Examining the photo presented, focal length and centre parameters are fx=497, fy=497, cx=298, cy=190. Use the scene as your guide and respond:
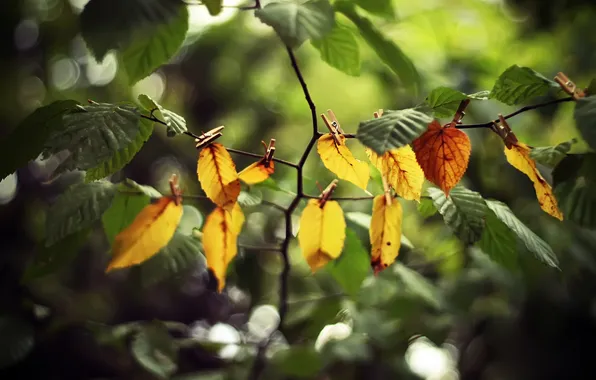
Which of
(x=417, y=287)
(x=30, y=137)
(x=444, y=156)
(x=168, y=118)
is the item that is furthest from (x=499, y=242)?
(x=30, y=137)

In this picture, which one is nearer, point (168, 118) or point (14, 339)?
point (168, 118)

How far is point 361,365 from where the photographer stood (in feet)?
3.80

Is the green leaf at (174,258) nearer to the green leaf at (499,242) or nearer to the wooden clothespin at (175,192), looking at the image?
the wooden clothespin at (175,192)

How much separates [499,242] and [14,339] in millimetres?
768

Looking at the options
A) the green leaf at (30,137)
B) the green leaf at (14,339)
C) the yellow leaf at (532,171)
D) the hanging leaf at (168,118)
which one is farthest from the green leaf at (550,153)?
the green leaf at (14,339)

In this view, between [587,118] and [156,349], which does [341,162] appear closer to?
[587,118]

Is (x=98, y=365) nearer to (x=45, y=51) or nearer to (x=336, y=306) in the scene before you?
(x=336, y=306)

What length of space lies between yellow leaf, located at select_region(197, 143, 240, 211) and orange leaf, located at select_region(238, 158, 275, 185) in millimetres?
20

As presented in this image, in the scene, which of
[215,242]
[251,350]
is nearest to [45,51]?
[251,350]

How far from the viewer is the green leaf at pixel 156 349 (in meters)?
0.73

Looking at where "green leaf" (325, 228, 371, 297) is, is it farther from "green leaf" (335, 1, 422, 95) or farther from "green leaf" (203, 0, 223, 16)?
"green leaf" (203, 0, 223, 16)

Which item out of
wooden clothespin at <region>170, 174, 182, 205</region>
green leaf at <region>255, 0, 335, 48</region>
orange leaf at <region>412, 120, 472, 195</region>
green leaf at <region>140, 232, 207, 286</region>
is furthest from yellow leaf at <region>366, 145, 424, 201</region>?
green leaf at <region>140, 232, 207, 286</region>

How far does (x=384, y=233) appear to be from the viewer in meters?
0.50

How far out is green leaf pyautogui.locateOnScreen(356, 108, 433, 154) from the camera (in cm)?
38
